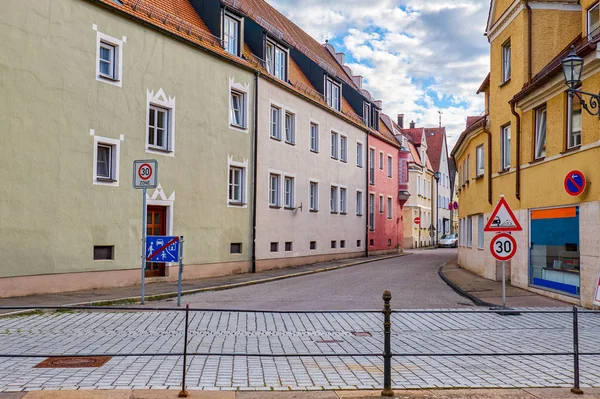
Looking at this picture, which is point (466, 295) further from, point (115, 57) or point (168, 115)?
point (115, 57)

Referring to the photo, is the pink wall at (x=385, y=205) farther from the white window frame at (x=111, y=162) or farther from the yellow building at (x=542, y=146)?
the white window frame at (x=111, y=162)

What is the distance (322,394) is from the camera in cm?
655

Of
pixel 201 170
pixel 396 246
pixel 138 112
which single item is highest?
pixel 138 112

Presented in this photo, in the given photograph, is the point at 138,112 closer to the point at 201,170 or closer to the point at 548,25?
the point at 201,170

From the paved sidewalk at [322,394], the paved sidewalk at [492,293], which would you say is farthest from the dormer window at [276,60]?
the paved sidewalk at [322,394]

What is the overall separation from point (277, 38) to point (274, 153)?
5.39 m

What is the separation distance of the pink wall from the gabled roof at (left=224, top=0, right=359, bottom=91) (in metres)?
5.66

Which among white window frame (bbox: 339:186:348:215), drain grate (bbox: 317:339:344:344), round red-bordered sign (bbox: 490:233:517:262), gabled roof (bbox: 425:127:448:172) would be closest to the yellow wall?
white window frame (bbox: 339:186:348:215)

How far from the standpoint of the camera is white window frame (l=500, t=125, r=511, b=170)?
818 inches

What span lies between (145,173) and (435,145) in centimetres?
6993

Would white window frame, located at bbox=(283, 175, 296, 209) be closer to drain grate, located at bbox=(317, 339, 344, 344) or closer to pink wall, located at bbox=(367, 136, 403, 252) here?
pink wall, located at bbox=(367, 136, 403, 252)

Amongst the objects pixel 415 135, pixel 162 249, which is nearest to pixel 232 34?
pixel 162 249

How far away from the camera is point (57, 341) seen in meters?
9.46

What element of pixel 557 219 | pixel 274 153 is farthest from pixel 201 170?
pixel 557 219
